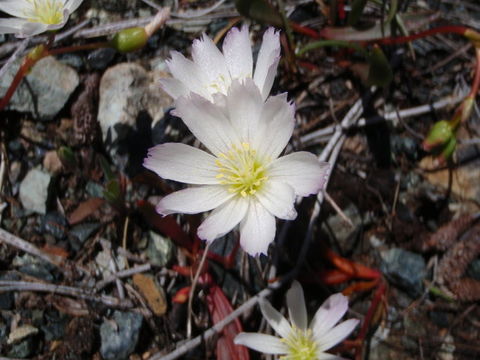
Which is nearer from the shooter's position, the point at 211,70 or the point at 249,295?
the point at 211,70

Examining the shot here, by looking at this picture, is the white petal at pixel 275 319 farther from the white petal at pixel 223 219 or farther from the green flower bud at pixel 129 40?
the green flower bud at pixel 129 40

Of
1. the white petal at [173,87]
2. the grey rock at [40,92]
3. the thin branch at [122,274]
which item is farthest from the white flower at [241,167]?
the grey rock at [40,92]

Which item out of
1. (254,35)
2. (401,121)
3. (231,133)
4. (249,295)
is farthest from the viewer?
(254,35)

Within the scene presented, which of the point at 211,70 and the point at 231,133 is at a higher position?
the point at 211,70

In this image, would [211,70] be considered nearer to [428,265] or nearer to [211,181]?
[211,181]

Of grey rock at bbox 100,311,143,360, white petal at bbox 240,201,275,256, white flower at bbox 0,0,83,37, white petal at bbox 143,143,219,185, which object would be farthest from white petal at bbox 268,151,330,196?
white flower at bbox 0,0,83,37

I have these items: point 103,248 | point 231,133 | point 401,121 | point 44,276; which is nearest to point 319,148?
point 401,121

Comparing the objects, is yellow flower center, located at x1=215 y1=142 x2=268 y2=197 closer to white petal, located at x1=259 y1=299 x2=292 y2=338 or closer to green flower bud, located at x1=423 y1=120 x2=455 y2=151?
white petal, located at x1=259 y1=299 x2=292 y2=338
